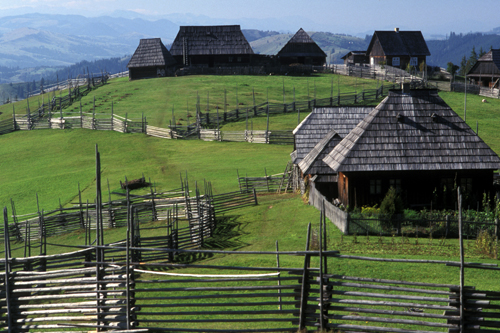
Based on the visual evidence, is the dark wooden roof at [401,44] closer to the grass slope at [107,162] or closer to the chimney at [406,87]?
the grass slope at [107,162]

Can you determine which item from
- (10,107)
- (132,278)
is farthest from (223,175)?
(10,107)

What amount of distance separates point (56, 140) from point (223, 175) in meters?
20.2

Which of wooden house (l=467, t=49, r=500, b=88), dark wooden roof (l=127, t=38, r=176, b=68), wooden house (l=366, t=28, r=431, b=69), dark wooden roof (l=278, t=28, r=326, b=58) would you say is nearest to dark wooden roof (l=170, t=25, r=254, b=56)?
dark wooden roof (l=127, t=38, r=176, b=68)

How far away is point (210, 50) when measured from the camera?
74125 millimetres

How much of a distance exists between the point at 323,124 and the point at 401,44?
48296mm

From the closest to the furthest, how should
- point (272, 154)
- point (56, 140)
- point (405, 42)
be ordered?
point (272, 154), point (56, 140), point (405, 42)

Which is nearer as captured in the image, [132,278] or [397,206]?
[132,278]

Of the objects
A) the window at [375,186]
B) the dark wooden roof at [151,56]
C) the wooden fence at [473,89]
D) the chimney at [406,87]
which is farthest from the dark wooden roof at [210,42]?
the window at [375,186]

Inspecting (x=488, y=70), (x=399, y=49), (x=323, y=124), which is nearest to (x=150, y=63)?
(x=399, y=49)

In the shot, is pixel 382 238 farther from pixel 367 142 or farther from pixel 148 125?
pixel 148 125

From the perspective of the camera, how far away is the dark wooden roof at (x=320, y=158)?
82.4ft

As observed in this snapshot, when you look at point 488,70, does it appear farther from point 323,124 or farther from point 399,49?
point 323,124

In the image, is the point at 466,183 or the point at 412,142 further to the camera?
the point at 412,142

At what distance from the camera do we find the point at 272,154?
39.7 meters
